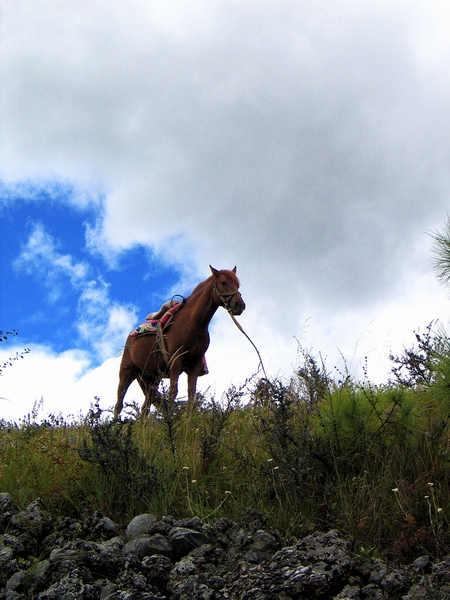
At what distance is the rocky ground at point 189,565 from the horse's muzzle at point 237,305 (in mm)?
5247

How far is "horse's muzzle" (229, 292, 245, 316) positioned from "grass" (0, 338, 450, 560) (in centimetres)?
376

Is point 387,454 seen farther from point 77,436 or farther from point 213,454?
point 77,436

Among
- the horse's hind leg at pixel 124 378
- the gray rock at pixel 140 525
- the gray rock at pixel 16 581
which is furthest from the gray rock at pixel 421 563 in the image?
the horse's hind leg at pixel 124 378

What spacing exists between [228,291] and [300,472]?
525cm

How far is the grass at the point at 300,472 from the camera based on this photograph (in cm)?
489

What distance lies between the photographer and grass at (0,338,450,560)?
16.1 feet

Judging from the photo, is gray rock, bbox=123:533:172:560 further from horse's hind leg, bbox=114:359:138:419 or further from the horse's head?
horse's hind leg, bbox=114:359:138:419

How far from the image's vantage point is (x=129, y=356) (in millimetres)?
12148

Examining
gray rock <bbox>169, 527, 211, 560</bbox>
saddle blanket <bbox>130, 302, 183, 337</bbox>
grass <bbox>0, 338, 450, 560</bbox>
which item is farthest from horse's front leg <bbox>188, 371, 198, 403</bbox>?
gray rock <bbox>169, 527, 211, 560</bbox>

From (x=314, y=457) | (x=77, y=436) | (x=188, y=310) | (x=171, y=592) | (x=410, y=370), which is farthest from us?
(x=188, y=310)

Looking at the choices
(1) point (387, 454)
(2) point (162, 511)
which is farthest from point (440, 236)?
(2) point (162, 511)

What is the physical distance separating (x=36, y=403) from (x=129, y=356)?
3091mm

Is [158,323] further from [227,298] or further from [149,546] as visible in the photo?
[149,546]

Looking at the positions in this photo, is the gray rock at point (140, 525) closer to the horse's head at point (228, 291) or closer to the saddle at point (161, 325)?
the horse's head at point (228, 291)
